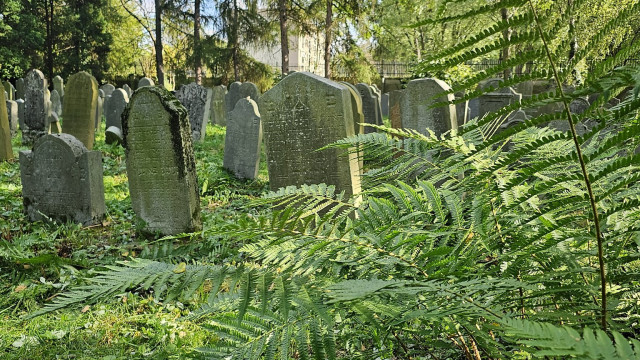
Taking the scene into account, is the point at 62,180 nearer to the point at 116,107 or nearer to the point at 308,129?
the point at 308,129

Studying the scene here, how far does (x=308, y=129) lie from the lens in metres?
6.02

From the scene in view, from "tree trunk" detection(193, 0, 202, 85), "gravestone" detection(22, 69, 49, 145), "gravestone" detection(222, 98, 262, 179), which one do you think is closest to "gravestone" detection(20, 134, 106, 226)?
"gravestone" detection(222, 98, 262, 179)

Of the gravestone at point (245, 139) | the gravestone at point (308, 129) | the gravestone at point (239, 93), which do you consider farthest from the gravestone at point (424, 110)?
the gravestone at point (239, 93)

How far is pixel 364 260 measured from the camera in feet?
4.03

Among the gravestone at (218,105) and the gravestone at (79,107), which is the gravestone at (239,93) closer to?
the gravestone at (218,105)

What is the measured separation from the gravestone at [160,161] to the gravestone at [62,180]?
57 cm

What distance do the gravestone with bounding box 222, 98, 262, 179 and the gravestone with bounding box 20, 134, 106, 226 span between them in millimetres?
3234

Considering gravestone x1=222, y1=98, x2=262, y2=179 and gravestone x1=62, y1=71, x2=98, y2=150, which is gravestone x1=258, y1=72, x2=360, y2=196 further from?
gravestone x1=62, y1=71, x2=98, y2=150

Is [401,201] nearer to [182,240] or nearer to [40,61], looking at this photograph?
[182,240]

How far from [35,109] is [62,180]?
22.4 ft

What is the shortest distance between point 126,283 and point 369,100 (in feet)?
42.7

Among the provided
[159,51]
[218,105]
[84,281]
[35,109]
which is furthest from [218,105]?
[84,281]

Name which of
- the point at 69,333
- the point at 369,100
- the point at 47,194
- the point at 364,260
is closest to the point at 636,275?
the point at 364,260

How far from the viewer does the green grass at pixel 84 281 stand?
3535 mm
